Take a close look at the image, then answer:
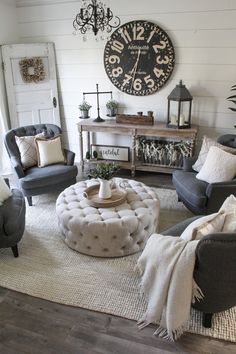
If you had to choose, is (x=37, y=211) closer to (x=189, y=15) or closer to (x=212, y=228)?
(x=212, y=228)

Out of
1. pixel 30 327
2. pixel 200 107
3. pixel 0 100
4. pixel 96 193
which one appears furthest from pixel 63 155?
pixel 30 327

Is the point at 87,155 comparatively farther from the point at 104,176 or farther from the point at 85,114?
the point at 104,176

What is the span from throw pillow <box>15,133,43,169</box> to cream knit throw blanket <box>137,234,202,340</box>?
2.47 meters

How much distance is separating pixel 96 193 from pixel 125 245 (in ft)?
2.41

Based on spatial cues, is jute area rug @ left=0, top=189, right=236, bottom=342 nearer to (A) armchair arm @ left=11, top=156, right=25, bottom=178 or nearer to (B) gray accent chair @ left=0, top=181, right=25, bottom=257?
(B) gray accent chair @ left=0, top=181, right=25, bottom=257

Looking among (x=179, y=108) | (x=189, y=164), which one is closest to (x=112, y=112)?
(x=179, y=108)

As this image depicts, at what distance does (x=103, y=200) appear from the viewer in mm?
3127

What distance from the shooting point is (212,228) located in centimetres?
207

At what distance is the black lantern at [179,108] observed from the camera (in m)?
4.26

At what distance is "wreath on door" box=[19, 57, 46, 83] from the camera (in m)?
5.01

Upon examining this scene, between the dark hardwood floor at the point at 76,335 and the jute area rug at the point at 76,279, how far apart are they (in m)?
0.07

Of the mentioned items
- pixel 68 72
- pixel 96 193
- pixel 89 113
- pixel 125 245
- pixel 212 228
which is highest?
pixel 68 72

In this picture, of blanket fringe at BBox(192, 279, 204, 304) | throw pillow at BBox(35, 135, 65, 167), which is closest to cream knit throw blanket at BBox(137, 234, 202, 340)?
blanket fringe at BBox(192, 279, 204, 304)

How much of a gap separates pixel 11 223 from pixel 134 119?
2.59m
